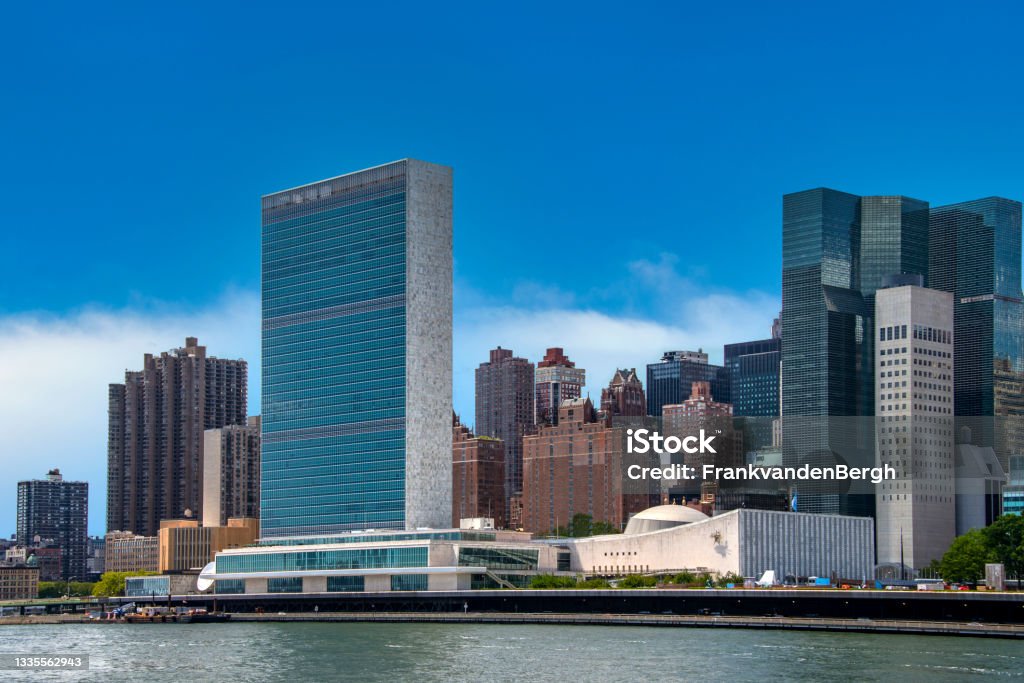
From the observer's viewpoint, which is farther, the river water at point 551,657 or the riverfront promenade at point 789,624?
the riverfront promenade at point 789,624

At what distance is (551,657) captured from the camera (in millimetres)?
134125

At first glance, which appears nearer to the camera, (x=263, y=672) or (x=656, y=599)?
(x=263, y=672)

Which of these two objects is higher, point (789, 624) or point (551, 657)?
point (551, 657)

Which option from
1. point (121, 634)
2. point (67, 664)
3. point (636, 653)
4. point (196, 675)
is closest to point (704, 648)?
point (636, 653)

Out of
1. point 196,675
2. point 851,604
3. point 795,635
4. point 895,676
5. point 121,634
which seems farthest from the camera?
point 121,634

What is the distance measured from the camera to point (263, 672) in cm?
12562

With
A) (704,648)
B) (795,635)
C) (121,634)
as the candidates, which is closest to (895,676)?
(704,648)

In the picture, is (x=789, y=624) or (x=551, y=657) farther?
(x=789, y=624)

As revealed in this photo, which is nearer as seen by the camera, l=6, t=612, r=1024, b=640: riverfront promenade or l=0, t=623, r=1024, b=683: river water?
l=0, t=623, r=1024, b=683: river water

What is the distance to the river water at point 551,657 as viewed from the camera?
118 metres

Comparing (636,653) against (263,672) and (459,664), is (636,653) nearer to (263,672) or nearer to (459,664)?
(459,664)

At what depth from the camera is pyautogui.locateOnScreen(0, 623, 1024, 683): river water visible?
386 feet

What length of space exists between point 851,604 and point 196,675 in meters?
79.2

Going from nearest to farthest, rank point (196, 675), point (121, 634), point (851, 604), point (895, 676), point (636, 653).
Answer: point (895, 676) → point (196, 675) → point (636, 653) → point (851, 604) → point (121, 634)
